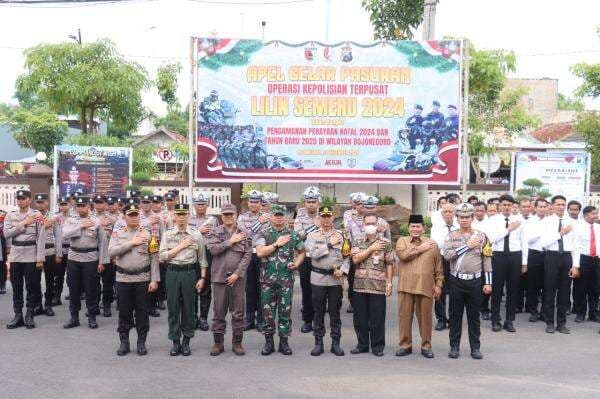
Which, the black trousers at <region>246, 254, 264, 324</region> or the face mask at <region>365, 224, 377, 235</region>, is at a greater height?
the face mask at <region>365, 224, 377, 235</region>

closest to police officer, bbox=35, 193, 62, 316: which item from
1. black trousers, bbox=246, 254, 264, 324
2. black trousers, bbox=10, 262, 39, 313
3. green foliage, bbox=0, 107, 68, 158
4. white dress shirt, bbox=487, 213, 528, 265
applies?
black trousers, bbox=10, 262, 39, 313

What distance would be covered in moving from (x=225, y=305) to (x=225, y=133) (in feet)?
19.1

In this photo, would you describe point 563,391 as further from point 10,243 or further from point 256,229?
point 10,243

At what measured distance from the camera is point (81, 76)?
1925cm

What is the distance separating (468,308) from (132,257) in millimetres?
3600

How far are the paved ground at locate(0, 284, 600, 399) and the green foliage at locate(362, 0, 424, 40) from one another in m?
9.30

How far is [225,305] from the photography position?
289 inches

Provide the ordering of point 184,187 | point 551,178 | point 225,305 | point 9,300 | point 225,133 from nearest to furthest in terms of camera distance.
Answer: point 225,305 → point 9,300 → point 225,133 → point 551,178 → point 184,187

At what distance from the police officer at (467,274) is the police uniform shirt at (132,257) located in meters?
3.16

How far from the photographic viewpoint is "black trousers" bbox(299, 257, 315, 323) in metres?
8.68

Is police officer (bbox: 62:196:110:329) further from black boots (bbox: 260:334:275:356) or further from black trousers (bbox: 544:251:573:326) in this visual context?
black trousers (bbox: 544:251:573:326)

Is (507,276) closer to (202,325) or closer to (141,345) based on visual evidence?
(202,325)

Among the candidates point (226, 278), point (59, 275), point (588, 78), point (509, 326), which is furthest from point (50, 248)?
point (588, 78)

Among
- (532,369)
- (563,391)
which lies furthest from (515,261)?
(563,391)
